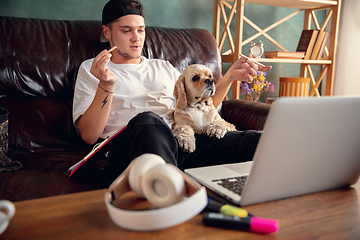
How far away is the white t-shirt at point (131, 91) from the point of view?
155cm

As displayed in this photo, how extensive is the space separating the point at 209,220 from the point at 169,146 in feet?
1.74

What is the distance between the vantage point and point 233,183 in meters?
0.73

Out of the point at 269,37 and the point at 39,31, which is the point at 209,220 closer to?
the point at 39,31

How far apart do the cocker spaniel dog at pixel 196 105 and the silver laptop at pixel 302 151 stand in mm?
718

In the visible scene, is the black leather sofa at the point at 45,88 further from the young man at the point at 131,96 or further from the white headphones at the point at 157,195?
the white headphones at the point at 157,195

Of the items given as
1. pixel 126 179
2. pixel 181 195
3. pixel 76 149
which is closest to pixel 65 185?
pixel 76 149

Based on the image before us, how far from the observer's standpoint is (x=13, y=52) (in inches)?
64.2

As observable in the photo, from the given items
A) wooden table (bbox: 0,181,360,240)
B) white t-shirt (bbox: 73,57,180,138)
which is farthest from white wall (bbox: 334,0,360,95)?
wooden table (bbox: 0,181,360,240)

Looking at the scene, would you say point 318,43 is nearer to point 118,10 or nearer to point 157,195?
point 118,10

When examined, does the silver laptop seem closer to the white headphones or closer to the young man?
the white headphones

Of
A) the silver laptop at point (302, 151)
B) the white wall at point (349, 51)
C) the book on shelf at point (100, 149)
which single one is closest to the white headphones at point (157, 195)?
the silver laptop at point (302, 151)

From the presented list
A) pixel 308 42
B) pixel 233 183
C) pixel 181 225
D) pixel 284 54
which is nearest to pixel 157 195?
pixel 181 225

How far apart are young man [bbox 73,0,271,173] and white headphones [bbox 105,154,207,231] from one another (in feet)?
1.42

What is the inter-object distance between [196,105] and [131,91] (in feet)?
1.19
